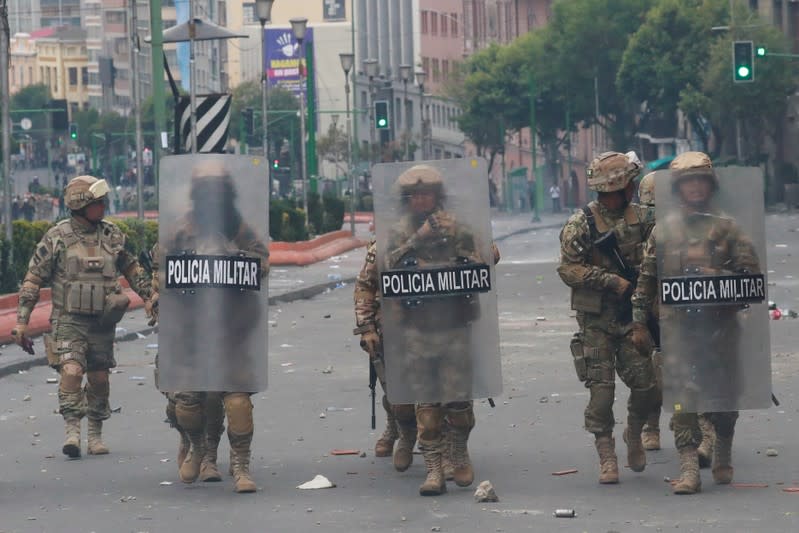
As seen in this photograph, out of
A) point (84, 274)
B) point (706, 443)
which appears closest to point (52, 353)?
point (84, 274)

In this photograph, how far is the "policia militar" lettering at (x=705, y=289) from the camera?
905cm

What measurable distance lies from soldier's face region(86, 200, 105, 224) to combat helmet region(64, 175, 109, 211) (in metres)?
0.06

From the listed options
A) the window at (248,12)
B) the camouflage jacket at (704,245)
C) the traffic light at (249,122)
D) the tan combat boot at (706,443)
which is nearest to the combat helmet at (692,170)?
the camouflage jacket at (704,245)

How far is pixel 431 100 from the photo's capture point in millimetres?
116625

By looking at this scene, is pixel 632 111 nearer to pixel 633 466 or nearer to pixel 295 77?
pixel 295 77

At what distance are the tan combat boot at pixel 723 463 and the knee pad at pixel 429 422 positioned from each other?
1325 millimetres

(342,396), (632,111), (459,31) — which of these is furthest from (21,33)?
(342,396)

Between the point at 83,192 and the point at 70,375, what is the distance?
103cm

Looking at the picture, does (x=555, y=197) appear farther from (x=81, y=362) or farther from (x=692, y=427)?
(x=692, y=427)

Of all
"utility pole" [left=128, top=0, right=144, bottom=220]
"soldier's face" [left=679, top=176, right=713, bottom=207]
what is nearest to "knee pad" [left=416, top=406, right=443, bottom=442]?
"soldier's face" [left=679, top=176, right=713, bottom=207]

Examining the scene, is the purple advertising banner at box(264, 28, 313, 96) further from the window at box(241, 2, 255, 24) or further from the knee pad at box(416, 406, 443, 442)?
the knee pad at box(416, 406, 443, 442)

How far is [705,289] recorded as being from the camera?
9062mm

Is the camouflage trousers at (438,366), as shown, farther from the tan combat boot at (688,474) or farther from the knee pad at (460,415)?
the tan combat boot at (688,474)

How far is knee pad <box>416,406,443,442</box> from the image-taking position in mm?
9250
